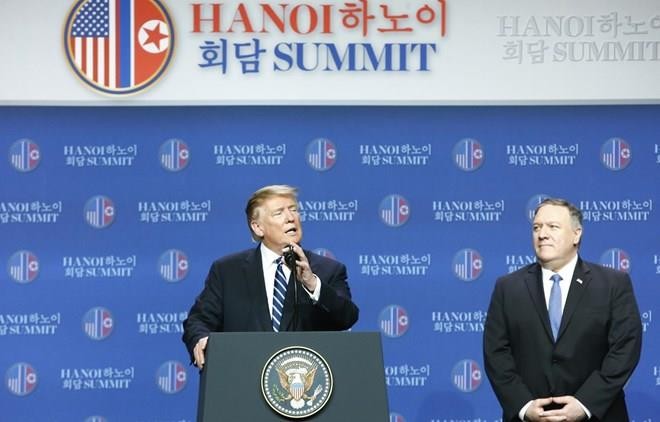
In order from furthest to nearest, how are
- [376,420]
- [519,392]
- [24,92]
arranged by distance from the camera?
[24,92]
[519,392]
[376,420]

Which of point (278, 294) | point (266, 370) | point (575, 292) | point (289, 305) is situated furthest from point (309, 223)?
point (266, 370)

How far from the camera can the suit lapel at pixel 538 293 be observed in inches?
173

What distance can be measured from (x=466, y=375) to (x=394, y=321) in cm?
50

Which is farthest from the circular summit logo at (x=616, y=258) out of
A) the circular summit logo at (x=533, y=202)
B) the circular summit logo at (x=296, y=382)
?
the circular summit logo at (x=296, y=382)

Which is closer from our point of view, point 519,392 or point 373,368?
point 373,368

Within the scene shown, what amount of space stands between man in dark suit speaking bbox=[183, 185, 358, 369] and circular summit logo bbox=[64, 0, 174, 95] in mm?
1796

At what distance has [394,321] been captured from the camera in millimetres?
5938

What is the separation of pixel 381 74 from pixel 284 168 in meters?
0.74

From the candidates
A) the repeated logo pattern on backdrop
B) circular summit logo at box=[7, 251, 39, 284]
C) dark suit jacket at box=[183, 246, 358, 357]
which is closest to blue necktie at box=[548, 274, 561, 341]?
dark suit jacket at box=[183, 246, 358, 357]

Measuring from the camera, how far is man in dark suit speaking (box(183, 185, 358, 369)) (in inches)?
164

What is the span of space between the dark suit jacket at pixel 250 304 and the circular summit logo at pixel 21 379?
74.3 inches

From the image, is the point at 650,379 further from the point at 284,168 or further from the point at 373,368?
the point at 373,368

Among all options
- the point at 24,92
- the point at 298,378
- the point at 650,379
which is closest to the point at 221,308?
the point at 298,378

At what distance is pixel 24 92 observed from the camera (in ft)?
19.2
